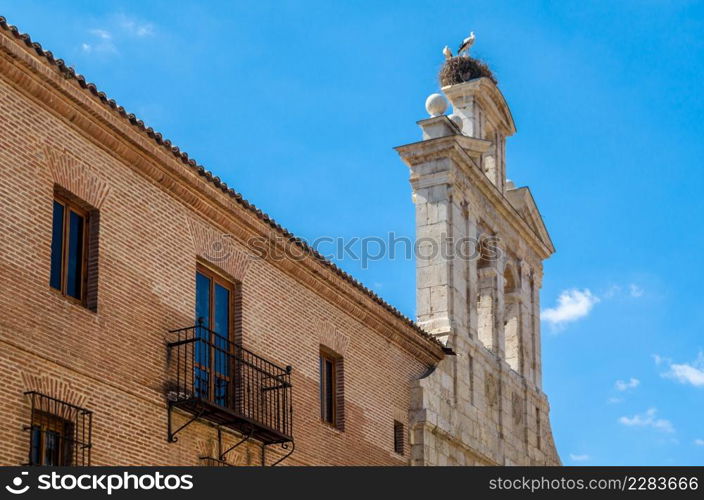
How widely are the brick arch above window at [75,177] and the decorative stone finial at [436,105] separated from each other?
1033 centimetres

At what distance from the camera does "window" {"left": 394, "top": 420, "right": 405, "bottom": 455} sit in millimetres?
22453

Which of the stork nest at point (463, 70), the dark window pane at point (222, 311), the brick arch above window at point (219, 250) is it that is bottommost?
the dark window pane at point (222, 311)

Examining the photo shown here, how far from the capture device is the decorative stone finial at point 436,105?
25750 millimetres

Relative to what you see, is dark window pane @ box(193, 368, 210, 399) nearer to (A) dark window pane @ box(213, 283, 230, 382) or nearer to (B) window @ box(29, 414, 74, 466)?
(A) dark window pane @ box(213, 283, 230, 382)

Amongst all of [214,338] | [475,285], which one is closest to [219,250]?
[214,338]

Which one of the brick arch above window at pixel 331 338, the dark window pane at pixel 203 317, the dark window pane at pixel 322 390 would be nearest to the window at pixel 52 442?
the dark window pane at pixel 203 317

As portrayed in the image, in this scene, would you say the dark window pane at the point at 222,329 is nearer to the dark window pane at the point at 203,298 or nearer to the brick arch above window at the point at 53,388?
the dark window pane at the point at 203,298

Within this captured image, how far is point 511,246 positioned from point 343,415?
26.9 feet

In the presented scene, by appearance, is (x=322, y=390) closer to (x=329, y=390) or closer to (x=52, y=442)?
(x=329, y=390)

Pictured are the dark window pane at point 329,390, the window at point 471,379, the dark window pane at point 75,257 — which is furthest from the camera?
the window at point 471,379

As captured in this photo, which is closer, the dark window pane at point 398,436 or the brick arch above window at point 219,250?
the brick arch above window at point 219,250

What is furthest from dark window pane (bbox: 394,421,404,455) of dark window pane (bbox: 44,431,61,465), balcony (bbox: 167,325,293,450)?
dark window pane (bbox: 44,431,61,465)

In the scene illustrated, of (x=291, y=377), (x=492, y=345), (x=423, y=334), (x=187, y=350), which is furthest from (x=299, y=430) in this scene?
(x=492, y=345)

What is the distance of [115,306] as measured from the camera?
16203 millimetres
